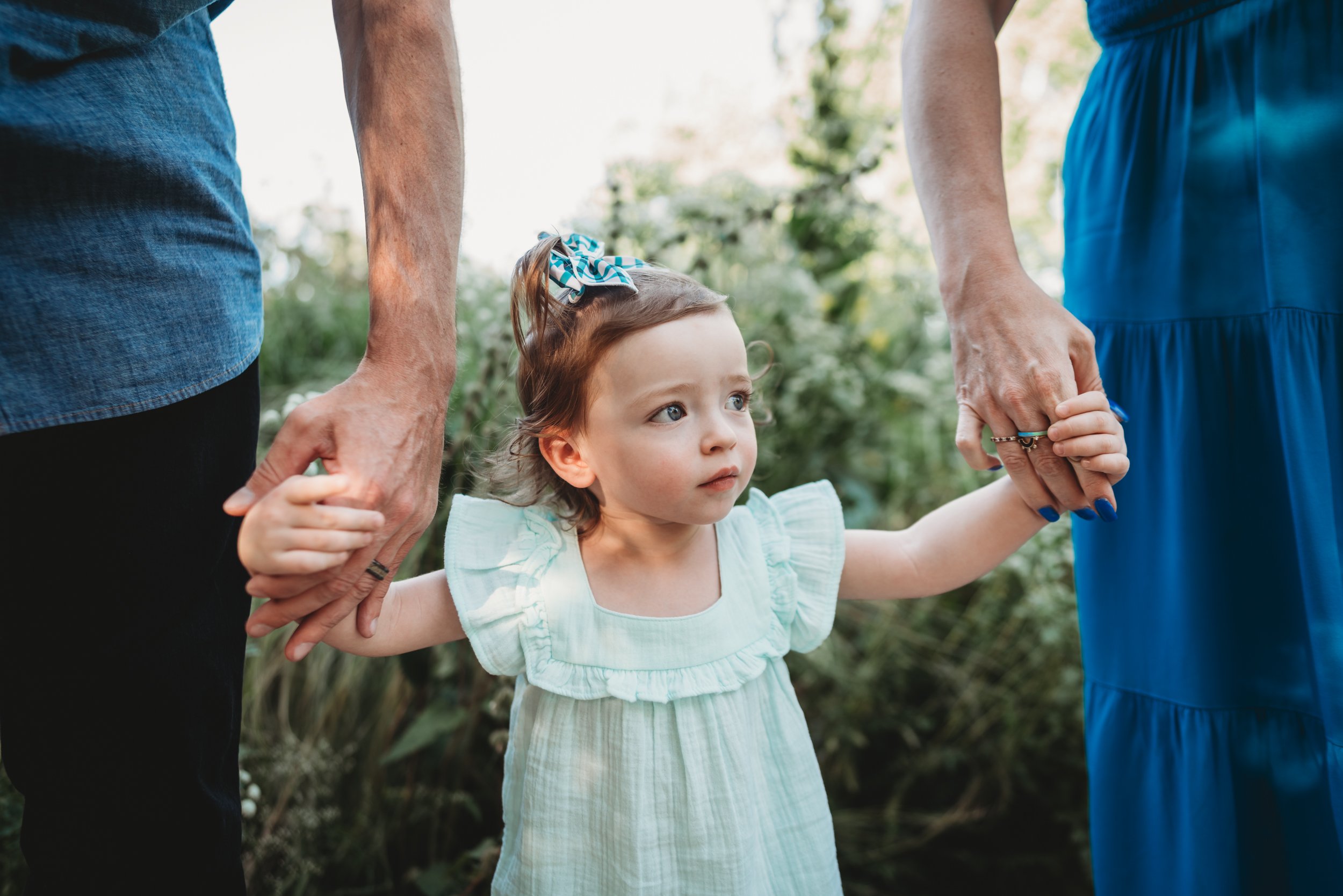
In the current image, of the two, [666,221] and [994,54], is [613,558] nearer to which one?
[994,54]

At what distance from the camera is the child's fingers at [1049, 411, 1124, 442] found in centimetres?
129

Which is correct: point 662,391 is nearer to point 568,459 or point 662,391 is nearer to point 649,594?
point 568,459

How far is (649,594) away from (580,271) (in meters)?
0.56

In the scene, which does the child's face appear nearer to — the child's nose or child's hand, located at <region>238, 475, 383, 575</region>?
the child's nose

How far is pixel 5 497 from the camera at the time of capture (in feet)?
3.22

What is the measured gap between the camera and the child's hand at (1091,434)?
1.29 meters

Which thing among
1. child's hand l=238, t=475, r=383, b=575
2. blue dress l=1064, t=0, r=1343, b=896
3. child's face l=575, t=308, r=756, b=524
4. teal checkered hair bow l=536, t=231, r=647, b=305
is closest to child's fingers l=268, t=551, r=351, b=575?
child's hand l=238, t=475, r=383, b=575

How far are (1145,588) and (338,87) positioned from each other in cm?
362

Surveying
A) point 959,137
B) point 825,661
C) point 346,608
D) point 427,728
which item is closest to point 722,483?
point 346,608

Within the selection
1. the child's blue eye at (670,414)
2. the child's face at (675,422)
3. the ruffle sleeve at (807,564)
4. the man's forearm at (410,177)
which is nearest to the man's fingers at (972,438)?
the ruffle sleeve at (807,564)

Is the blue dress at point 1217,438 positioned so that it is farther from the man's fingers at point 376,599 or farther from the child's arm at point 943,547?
the man's fingers at point 376,599

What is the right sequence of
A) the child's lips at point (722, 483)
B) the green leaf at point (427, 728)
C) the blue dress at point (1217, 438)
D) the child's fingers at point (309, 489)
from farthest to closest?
the green leaf at point (427, 728) → the child's lips at point (722, 483) → the blue dress at point (1217, 438) → the child's fingers at point (309, 489)

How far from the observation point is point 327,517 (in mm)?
1052

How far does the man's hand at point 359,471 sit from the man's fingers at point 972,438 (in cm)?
85
